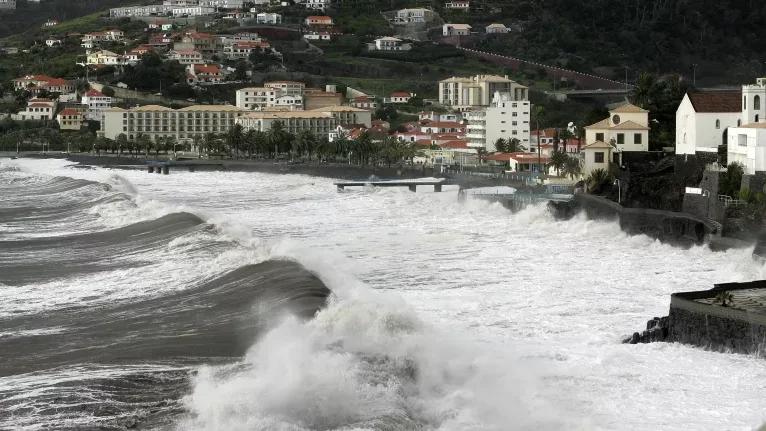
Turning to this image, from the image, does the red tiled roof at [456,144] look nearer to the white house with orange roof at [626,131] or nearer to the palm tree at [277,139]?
the palm tree at [277,139]

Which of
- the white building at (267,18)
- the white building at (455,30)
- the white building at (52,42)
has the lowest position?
the white building at (52,42)

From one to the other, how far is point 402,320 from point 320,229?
21825mm

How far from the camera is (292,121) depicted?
334ft

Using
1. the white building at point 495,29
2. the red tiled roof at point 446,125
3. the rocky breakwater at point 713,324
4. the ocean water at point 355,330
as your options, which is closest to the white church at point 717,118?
the ocean water at point 355,330

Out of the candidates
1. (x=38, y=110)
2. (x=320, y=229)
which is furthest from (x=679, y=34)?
(x=320, y=229)

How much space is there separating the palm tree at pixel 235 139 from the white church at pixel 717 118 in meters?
52.6

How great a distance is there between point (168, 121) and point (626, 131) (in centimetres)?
6585

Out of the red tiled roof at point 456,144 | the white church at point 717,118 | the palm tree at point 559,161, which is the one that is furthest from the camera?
the red tiled roof at point 456,144

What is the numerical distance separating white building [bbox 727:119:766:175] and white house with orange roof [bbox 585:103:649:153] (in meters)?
8.35

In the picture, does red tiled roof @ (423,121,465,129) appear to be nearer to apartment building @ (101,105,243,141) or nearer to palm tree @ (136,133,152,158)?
apartment building @ (101,105,243,141)

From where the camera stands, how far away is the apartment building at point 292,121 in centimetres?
10088

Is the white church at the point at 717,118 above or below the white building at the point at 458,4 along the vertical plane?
below

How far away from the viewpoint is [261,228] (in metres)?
41.6

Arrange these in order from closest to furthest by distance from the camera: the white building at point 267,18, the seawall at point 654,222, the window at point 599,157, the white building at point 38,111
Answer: the seawall at point 654,222, the window at point 599,157, the white building at point 38,111, the white building at point 267,18
